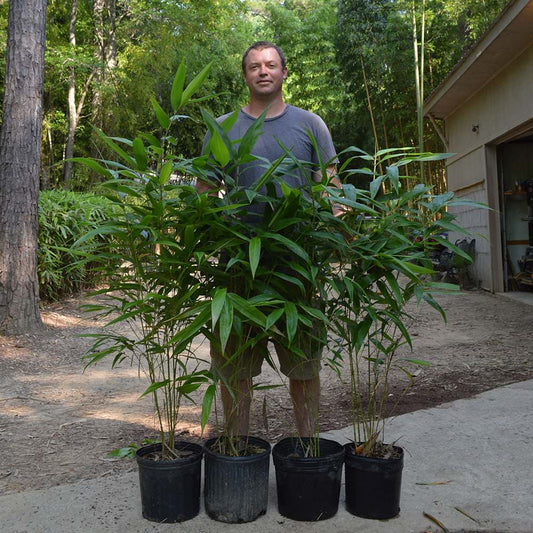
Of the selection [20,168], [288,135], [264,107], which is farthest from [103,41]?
[288,135]

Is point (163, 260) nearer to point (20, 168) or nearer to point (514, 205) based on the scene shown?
point (20, 168)

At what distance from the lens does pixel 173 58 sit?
39.3 feet

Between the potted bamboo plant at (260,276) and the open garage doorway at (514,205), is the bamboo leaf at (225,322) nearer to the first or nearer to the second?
the potted bamboo plant at (260,276)

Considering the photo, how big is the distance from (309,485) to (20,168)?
444 centimetres

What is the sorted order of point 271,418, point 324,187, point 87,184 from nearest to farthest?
point 324,187
point 271,418
point 87,184

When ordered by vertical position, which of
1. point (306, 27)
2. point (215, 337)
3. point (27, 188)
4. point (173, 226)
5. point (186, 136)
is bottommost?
point (215, 337)

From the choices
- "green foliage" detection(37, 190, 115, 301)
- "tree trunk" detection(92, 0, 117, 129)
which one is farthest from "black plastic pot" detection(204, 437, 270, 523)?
"tree trunk" detection(92, 0, 117, 129)

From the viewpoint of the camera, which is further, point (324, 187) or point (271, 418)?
point (271, 418)

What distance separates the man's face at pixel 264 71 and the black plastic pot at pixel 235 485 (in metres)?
1.33

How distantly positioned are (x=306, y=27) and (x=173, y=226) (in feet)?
60.6

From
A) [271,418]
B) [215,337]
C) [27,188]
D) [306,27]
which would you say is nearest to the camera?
[215,337]

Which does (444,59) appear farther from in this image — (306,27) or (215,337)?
(215,337)

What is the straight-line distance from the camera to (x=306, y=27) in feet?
61.7

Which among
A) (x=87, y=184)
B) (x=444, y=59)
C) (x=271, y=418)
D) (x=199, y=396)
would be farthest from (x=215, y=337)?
(x=444, y=59)
